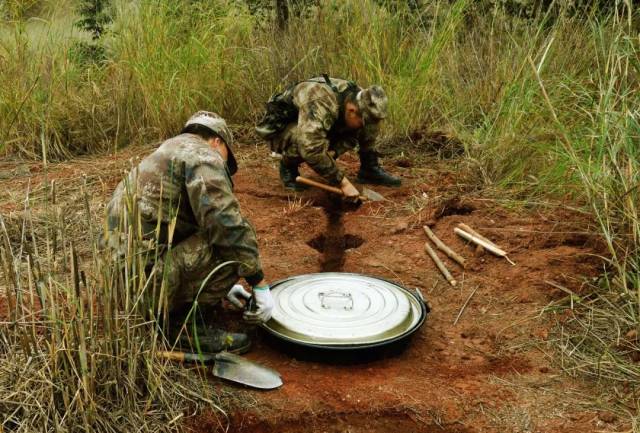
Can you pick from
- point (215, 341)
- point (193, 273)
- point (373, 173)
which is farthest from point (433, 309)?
point (373, 173)

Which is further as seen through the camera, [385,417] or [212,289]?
[212,289]

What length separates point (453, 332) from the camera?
3.59m

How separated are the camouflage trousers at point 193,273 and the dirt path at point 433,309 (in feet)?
1.21

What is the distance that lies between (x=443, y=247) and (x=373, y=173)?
1351 mm

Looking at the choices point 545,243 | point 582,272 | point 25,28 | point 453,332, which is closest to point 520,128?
point 545,243

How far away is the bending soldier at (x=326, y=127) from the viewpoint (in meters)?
4.93

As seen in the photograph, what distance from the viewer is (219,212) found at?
2971 millimetres

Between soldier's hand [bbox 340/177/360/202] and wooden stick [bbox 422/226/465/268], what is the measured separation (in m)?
0.67

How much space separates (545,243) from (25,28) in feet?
14.3

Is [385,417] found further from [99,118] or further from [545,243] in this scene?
[99,118]

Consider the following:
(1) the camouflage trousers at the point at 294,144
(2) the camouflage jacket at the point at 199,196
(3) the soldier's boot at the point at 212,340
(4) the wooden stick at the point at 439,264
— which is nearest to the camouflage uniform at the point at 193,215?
(2) the camouflage jacket at the point at 199,196

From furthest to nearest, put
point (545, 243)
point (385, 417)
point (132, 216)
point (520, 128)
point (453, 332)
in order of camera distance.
A: point (520, 128) → point (545, 243) → point (453, 332) → point (385, 417) → point (132, 216)

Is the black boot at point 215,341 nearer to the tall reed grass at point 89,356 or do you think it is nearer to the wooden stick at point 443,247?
the tall reed grass at point 89,356

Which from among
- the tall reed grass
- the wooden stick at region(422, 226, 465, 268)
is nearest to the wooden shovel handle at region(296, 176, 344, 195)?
the wooden stick at region(422, 226, 465, 268)
